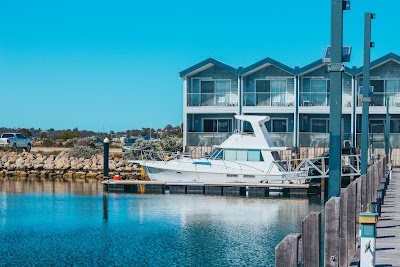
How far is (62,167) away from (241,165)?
1930cm

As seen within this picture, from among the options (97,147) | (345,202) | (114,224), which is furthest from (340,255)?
(97,147)

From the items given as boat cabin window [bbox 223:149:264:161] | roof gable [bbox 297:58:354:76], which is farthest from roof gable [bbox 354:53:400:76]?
boat cabin window [bbox 223:149:264:161]

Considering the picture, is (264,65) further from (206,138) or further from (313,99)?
(206,138)

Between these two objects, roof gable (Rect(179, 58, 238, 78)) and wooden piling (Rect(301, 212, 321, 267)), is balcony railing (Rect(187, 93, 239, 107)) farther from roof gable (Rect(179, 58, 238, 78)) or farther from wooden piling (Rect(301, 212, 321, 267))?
wooden piling (Rect(301, 212, 321, 267))

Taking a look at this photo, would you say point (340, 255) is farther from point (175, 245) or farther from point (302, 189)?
point (302, 189)

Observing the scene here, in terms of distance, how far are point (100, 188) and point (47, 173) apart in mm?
10791

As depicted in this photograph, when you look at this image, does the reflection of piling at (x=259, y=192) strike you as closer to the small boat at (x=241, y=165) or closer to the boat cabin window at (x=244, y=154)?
the small boat at (x=241, y=165)

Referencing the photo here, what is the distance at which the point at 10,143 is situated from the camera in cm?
6506

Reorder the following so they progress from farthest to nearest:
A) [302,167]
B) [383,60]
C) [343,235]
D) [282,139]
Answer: [383,60] < [282,139] < [302,167] < [343,235]

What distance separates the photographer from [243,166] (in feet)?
126

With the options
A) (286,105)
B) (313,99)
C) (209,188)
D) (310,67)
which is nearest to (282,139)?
(286,105)

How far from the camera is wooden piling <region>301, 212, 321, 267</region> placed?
773 centimetres

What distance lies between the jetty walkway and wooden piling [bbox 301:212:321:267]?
8.97 feet

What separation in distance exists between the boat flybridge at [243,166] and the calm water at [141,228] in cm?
218
